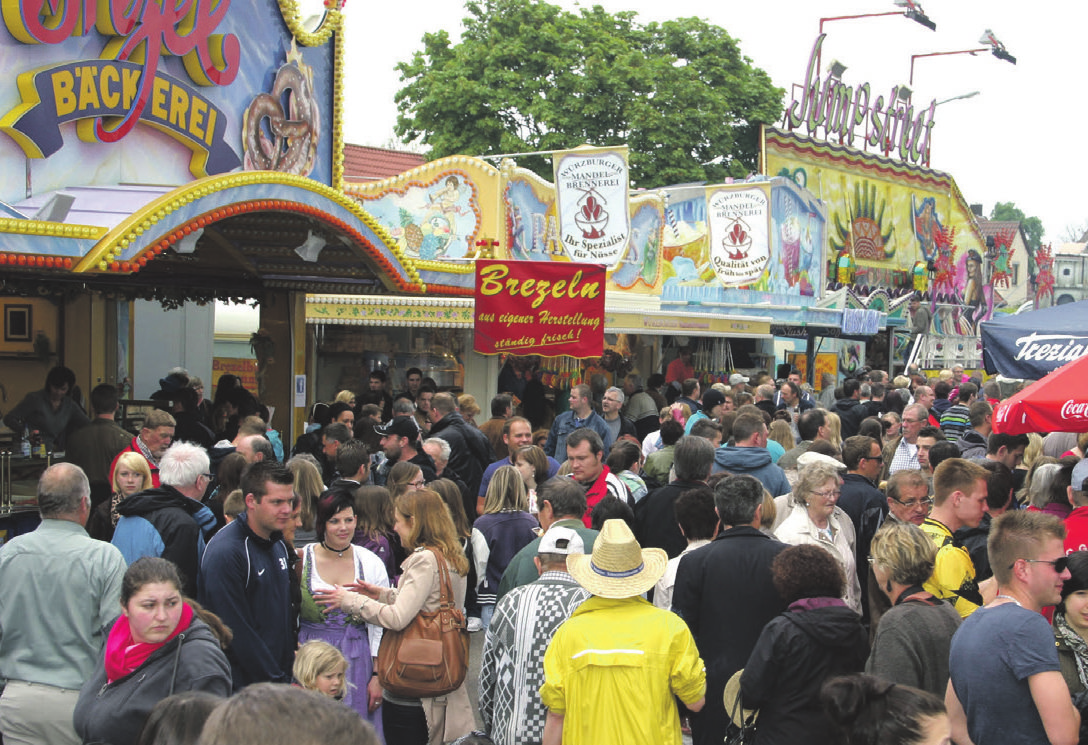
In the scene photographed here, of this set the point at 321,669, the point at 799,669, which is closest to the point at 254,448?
the point at 321,669

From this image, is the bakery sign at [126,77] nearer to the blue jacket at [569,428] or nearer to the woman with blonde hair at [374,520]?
the blue jacket at [569,428]

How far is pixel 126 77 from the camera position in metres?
9.71

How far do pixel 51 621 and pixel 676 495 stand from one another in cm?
359

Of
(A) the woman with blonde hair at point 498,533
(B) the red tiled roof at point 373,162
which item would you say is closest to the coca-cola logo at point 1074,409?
(A) the woman with blonde hair at point 498,533

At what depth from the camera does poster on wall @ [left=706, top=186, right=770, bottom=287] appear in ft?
61.4

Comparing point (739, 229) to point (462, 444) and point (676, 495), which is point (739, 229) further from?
point (676, 495)

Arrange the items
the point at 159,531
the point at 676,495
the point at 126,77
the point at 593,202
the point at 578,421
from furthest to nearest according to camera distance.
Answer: the point at 593,202 → the point at 578,421 → the point at 126,77 → the point at 676,495 → the point at 159,531

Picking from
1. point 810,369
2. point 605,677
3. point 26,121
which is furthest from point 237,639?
point 810,369

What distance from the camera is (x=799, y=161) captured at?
26969mm

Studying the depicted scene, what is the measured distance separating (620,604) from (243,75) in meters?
8.71

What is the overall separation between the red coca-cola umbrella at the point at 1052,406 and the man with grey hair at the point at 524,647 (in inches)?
125

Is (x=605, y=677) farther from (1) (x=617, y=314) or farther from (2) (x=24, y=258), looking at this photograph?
(1) (x=617, y=314)

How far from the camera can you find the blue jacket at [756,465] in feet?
24.2

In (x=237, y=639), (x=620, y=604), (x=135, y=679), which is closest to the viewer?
(x=135, y=679)
